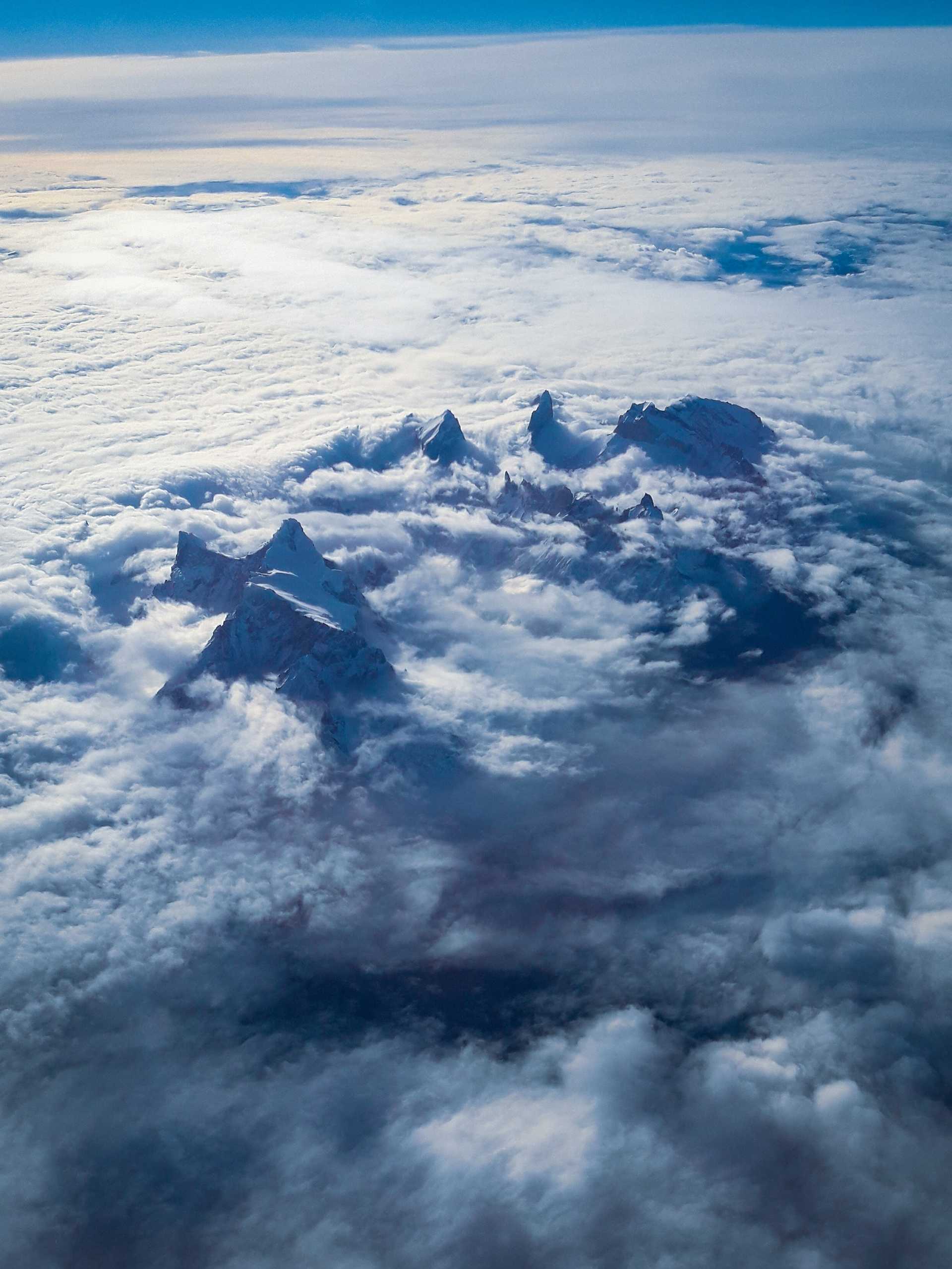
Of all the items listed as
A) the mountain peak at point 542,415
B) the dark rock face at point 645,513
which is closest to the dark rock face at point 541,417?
the mountain peak at point 542,415

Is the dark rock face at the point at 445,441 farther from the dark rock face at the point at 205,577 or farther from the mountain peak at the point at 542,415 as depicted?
the dark rock face at the point at 205,577

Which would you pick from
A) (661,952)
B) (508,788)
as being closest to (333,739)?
(508,788)

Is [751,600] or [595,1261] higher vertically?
[751,600]

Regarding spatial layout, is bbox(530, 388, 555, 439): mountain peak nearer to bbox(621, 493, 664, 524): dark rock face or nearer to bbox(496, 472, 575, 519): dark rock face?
bbox(496, 472, 575, 519): dark rock face

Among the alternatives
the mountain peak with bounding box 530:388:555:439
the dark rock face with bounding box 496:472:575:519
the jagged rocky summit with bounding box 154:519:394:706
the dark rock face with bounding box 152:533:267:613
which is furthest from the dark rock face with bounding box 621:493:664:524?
the dark rock face with bounding box 152:533:267:613

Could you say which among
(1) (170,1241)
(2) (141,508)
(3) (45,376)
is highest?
(3) (45,376)

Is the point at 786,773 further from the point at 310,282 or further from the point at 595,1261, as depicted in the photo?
the point at 310,282

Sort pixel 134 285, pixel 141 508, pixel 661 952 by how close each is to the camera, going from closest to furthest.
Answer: pixel 661 952 → pixel 141 508 → pixel 134 285
